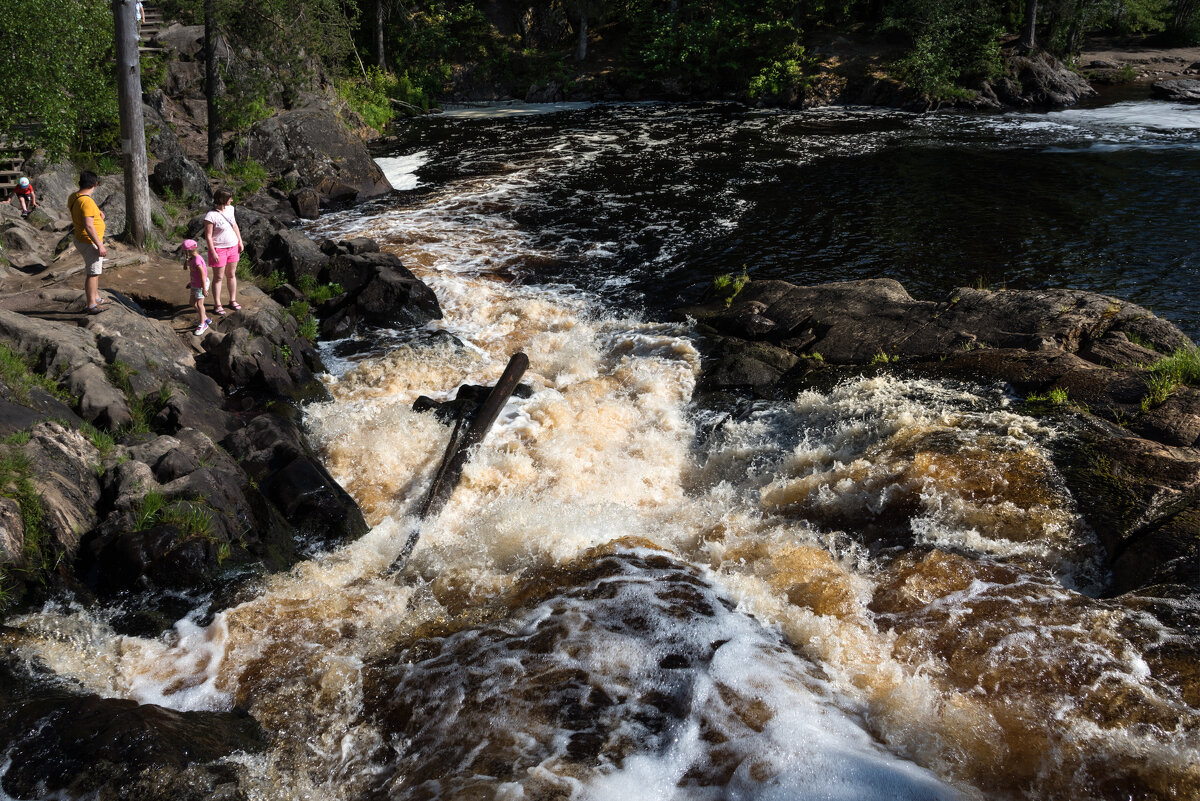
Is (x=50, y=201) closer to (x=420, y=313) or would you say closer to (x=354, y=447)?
(x=420, y=313)

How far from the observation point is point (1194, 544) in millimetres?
6074

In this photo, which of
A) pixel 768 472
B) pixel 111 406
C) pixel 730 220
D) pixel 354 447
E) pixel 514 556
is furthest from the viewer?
pixel 730 220

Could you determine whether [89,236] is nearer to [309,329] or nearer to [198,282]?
[198,282]

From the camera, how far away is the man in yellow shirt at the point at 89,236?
970 centimetres

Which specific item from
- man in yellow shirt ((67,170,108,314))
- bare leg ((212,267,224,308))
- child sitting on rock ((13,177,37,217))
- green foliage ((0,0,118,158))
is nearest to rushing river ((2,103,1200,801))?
bare leg ((212,267,224,308))

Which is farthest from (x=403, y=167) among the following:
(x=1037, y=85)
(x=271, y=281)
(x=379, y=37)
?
(x=1037, y=85)

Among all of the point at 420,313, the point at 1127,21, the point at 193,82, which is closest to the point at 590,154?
the point at 193,82

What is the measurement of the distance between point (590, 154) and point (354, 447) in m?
19.4

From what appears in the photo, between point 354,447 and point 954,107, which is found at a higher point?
point 954,107

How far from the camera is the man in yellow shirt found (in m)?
9.70

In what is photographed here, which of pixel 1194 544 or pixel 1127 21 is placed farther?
pixel 1127 21

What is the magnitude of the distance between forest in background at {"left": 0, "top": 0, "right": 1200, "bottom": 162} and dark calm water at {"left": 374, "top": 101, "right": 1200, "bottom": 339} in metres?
4.40

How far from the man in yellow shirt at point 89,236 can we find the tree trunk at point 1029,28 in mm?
36921

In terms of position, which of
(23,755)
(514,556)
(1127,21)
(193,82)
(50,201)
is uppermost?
(1127,21)
